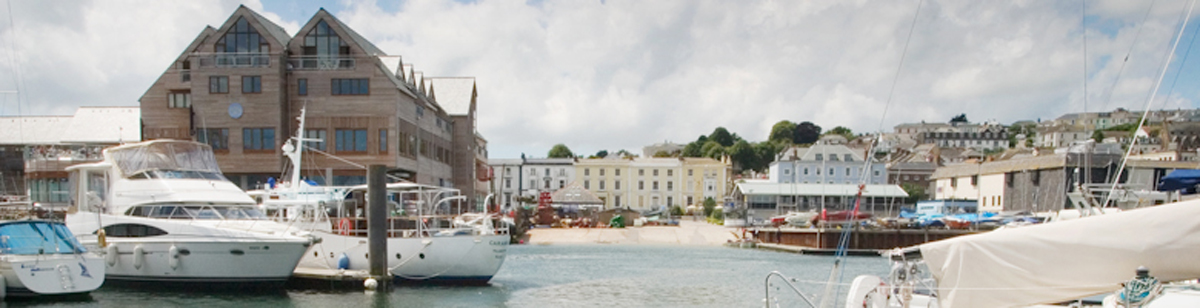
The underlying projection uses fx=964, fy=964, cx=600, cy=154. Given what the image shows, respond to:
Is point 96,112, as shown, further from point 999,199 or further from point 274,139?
point 999,199

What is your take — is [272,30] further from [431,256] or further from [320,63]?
[431,256]

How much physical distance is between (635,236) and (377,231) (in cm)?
5098

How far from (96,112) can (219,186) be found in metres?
38.7

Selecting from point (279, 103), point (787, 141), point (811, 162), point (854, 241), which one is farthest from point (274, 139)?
point (787, 141)

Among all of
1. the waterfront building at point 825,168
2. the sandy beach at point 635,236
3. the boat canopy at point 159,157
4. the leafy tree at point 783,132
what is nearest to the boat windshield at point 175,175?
the boat canopy at point 159,157

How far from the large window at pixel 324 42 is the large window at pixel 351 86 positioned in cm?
164

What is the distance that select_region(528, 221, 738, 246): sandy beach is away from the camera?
249 ft

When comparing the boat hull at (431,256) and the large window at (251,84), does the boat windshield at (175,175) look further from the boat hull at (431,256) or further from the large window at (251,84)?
the large window at (251,84)

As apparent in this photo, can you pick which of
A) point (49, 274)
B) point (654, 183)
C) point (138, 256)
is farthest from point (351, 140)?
point (654, 183)

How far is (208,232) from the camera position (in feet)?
97.7

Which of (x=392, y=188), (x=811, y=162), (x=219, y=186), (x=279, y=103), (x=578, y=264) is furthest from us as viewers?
(x=811, y=162)

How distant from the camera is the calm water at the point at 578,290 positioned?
2816 cm

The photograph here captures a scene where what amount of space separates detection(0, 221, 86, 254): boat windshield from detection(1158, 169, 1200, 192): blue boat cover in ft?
100

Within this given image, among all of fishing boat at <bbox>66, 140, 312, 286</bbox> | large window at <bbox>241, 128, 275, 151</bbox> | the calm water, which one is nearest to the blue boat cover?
the calm water
